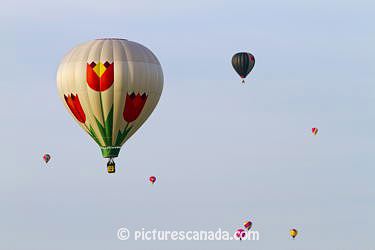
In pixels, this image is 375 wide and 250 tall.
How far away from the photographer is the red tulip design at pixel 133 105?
73.6 m

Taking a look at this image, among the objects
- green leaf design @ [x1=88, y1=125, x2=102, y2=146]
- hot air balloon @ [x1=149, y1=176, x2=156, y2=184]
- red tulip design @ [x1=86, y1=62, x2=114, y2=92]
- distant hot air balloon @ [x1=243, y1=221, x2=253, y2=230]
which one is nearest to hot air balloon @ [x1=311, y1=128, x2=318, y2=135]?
distant hot air balloon @ [x1=243, y1=221, x2=253, y2=230]

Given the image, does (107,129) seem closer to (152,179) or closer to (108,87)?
(108,87)

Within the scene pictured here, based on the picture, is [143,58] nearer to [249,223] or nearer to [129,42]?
[129,42]

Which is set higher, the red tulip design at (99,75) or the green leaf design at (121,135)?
the red tulip design at (99,75)

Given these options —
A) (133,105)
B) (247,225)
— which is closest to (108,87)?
(133,105)

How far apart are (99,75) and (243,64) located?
20650 millimetres

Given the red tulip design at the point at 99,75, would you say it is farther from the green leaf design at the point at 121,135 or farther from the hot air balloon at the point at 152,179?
the hot air balloon at the point at 152,179

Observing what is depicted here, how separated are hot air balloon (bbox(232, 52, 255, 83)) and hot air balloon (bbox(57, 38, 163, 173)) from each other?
1734 centimetres

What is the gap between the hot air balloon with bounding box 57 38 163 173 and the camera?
73.2 metres

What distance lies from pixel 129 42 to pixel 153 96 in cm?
372

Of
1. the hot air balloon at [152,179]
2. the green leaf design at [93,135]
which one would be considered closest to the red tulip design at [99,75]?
the green leaf design at [93,135]

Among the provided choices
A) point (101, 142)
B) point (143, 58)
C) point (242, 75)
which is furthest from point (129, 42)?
point (242, 75)

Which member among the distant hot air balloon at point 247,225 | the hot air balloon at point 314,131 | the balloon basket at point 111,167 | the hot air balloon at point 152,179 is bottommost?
the balloon basket at point 111,167

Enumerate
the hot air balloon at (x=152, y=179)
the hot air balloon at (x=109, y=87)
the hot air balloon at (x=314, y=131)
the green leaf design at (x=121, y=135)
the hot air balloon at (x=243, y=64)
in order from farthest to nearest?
1. the hot air balloon at (x=314, y=131)
2. the hot air balloon at (x=243, y=64)
3. the hot air balloon at (x=152, y=179)
4. the green leaf design at (x=121, y=135)
5. the hot air balloon at (x=109, y=87)
